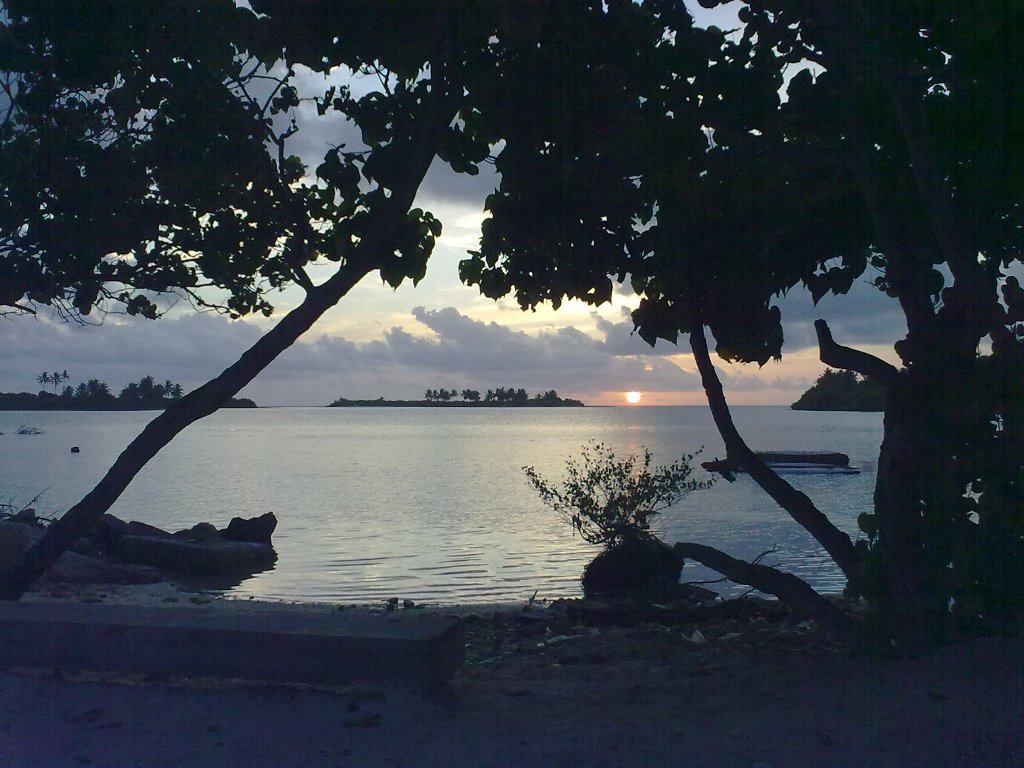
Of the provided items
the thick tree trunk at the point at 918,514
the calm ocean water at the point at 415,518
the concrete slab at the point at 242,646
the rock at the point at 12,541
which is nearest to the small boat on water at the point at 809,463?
the calm ocean water at the point at 415,518

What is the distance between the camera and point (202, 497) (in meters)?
39.0

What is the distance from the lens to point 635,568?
13203 millimetres

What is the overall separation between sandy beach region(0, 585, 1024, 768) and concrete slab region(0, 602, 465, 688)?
4.8 inches

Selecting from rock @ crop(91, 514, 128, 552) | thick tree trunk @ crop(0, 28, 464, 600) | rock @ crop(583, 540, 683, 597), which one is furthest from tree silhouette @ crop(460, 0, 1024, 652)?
rock @ crop(91, 514, 128, 552)

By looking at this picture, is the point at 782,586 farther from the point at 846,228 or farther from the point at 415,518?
the point at 415,518

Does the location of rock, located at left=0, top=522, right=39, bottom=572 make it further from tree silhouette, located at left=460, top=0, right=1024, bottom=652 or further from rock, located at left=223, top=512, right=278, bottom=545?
rock, located at left=223, top=512, right=278, bottom=545

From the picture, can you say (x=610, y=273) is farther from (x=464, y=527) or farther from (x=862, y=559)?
(x=464, y=527)

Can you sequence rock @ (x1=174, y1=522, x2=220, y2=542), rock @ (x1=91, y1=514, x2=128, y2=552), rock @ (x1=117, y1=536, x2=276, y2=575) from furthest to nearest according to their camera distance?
rock @ (x1=174, y1=522, x2=220, y2=542) < rock @ (x1=91, y1=514, x2=128, y2=552) < rock @ (x1=117, y1=536, x2=276, y2=575)

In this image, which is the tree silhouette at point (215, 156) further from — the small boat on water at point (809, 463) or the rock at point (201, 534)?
the small boat on water at point (809, 463)

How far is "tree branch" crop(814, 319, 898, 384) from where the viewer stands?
6602mm

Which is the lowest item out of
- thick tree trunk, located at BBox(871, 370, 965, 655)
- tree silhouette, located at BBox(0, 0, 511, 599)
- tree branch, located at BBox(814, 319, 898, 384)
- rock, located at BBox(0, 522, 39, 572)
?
rock, located at BBox(0, 522, 39, 572)

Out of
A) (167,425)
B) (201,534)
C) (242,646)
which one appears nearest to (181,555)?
(201,534)

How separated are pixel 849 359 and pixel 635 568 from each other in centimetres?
707

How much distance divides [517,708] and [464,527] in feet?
69.8
